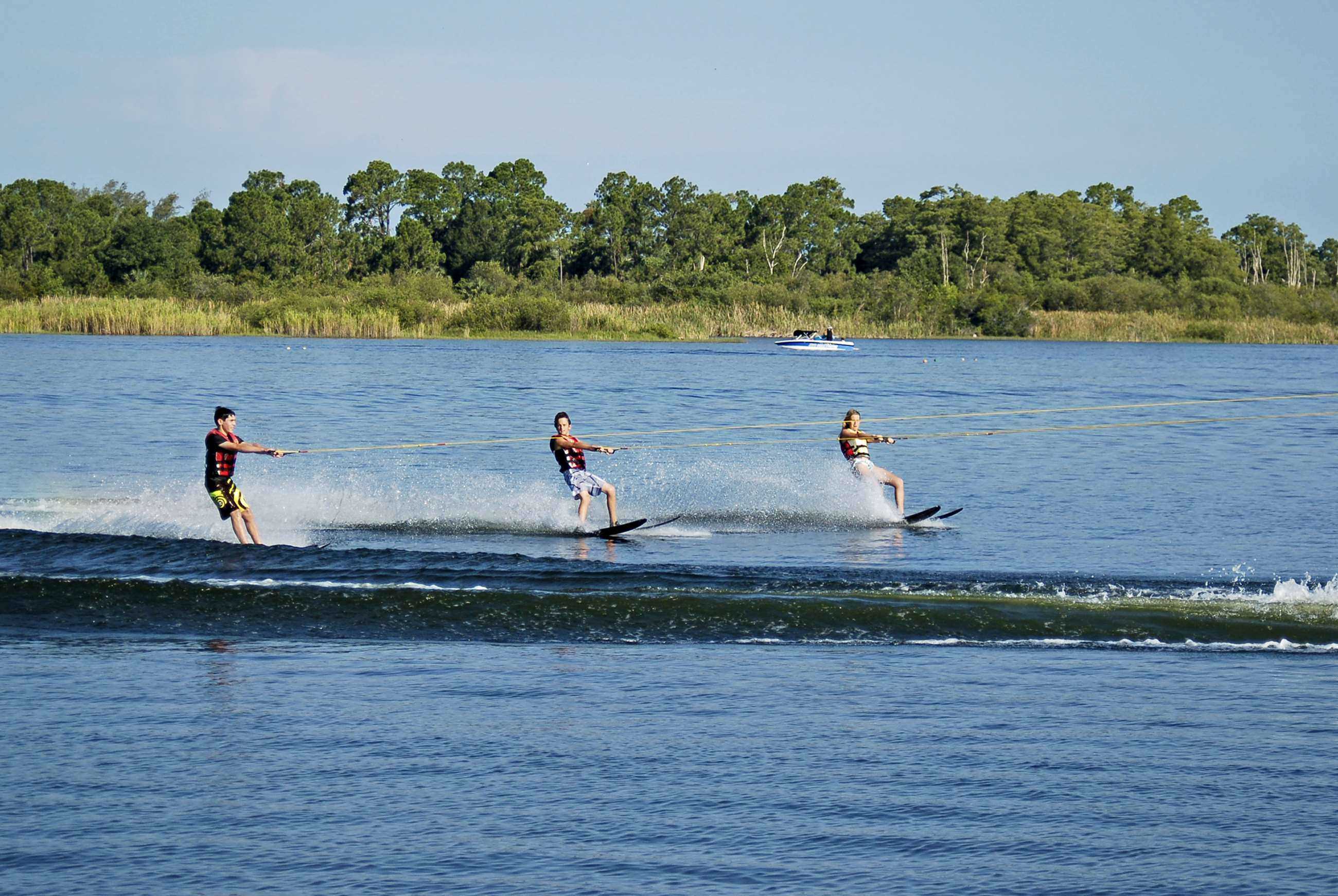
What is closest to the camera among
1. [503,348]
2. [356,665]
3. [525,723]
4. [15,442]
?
[525,723]

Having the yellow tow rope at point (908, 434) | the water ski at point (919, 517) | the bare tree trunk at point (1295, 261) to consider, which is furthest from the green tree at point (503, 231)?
the water ski at point (919, 517)

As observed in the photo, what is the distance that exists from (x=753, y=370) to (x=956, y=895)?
4889 centimetres

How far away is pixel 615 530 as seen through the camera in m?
16.2

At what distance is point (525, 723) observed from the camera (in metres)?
8.19

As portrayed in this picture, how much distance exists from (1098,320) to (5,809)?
8423cm

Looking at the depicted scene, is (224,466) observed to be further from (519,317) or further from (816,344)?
(519,317)

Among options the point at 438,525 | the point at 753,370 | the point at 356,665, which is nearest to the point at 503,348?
the point at 753,370

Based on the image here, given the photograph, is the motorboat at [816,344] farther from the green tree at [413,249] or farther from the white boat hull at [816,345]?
the green tree at [413,249]

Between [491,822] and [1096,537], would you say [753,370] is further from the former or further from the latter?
[491,822]

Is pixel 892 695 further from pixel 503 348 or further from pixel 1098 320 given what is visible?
pixel 1098 320

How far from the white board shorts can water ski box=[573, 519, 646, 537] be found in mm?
433

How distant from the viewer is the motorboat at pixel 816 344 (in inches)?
2571

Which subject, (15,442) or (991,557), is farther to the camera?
(15,442)

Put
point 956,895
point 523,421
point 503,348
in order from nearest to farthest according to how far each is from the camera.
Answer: point 956,895 → point 523,421 → point 503,348
